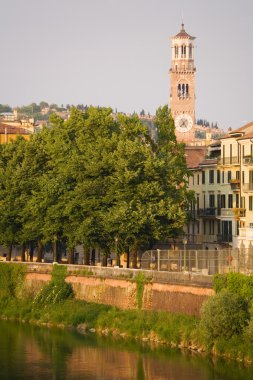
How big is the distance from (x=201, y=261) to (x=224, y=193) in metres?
31.7

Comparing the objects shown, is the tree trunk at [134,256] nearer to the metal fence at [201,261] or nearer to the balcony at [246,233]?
the metal fence at [201,261]

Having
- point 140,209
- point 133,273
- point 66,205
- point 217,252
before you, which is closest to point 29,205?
point 66,205

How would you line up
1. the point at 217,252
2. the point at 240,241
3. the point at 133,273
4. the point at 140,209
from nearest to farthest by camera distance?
the point at 217,252 < the point at 133,273 < the point at 140,209 < the point at 240,241

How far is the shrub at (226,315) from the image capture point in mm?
75438

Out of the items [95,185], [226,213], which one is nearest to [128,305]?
[95,185]

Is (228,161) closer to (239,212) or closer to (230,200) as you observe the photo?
(230,200)

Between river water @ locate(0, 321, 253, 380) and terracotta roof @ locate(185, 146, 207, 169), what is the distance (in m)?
40.3

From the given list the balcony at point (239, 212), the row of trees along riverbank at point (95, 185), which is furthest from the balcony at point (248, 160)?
the row of trees along riverbank at point (95, 185)

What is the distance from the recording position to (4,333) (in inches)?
3642

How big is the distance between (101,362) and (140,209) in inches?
880

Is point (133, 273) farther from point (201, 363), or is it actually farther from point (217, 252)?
point (201, 363)

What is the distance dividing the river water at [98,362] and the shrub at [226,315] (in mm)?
1607

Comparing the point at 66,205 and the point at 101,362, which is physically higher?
the point at 66,205

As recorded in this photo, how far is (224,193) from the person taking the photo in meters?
119
